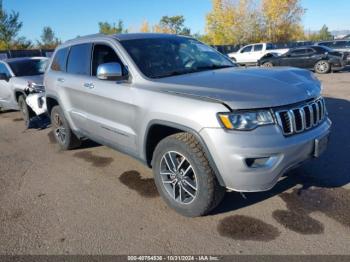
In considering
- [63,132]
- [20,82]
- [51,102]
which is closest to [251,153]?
[63,132]

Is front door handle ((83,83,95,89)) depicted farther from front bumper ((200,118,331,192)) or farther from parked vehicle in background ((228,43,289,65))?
parked vehicle in background ((228,43,289,65))

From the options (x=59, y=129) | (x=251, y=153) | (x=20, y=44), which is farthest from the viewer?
(x=20, y=44)

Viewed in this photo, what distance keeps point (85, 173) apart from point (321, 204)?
3145mm

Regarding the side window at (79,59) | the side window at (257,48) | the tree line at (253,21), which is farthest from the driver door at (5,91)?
the tree line at (253,21)

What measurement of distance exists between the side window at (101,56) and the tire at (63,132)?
51.4 inches

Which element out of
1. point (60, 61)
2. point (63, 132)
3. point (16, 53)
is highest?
point (16, 53)

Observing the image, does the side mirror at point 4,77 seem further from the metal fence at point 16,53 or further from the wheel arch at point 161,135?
the metal fence at point 16,53

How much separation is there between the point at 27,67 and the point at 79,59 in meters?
4.90

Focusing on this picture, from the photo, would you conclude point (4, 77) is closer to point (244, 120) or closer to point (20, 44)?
point (244, 120)

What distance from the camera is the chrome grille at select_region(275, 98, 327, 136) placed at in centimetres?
310

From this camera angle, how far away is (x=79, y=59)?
5.10 m

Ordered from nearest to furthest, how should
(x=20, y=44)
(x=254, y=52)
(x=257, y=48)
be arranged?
(x=254, y=52) → (x=257, y=48) → (x=20, y=44)

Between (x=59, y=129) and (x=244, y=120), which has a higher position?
(x=244, y=120)

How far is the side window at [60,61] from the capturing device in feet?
18.3
